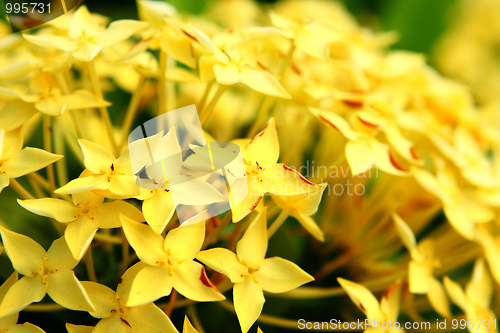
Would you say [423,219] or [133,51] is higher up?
[133,51]

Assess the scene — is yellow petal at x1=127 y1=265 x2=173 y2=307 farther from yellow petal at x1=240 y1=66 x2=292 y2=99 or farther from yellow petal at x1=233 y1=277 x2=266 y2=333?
yellow petal at x1=240 y1=66 x2=292 y2=99

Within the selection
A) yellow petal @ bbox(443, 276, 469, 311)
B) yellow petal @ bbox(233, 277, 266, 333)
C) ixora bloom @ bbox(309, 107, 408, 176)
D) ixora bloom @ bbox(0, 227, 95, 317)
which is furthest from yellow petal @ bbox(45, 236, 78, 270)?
yellow petal @ bbox(443, 276, 469, 311)

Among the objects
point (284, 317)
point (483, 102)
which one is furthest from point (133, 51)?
point (483, 102)

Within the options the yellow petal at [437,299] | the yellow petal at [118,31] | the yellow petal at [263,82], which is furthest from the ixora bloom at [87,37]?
the yellow petal at [437,299]

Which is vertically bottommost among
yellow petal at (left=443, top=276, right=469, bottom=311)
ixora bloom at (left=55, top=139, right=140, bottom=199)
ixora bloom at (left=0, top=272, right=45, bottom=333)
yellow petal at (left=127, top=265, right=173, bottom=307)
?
yellow petal at (left=443, top=276, right=469, bottom=311)

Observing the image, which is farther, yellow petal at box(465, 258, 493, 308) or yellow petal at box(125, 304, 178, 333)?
yellow petal at box(465, 258, 493, 308)

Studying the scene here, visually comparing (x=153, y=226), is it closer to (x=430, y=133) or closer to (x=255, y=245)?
(x=255, y=245)

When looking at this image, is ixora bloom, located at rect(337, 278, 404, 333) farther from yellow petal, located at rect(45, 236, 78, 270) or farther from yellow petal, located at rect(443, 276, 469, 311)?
yellow petal, located at rect(45, 236, 78, 270)

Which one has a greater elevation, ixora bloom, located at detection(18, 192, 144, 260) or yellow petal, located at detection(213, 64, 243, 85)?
yellow petal, located at detection(213, 64, 243, 85)

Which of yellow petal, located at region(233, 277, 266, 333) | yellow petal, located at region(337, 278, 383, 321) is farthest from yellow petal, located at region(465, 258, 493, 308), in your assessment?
yellow petal, located at region(233, 277, 266, 333)

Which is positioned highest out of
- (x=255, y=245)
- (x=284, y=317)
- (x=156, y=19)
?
(x=156, y=19)
